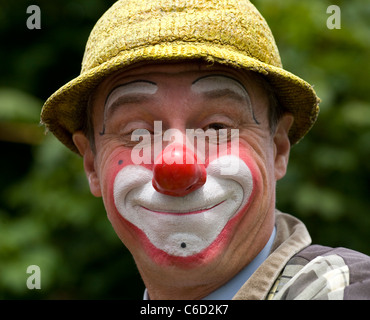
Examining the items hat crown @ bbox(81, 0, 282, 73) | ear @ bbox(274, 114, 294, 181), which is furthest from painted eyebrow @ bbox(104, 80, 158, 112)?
ear @ bbox(274, 114, 294, 181)

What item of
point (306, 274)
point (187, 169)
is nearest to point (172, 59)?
point (187, 169)

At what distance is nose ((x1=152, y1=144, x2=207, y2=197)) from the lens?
1.64 meters

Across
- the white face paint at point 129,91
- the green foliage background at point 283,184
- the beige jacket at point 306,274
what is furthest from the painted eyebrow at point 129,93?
the green foliage background at point 283,184

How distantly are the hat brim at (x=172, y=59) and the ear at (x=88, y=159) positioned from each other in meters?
0.03

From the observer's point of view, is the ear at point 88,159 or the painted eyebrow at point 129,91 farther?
the ear at point 88,159

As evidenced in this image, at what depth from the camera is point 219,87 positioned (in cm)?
182

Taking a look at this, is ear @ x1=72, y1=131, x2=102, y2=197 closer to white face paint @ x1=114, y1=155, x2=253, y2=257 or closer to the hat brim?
the hat brim

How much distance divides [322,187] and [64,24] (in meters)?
2.52

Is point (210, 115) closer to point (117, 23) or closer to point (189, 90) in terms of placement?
point (189, 90)

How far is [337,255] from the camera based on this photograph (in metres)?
1.63

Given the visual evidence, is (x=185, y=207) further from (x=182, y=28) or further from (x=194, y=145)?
(x=182, y=28)

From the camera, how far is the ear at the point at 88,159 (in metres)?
2.11

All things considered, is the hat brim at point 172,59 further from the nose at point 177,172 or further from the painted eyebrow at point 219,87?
the nose at point 177,172

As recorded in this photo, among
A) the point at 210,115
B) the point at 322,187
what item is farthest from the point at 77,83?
the point at 322,187
